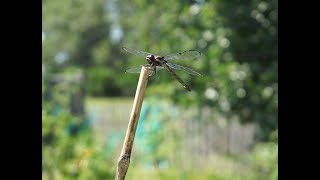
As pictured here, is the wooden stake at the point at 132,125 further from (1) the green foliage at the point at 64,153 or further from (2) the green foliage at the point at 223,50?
(1) the green foliage at the point at 64,153

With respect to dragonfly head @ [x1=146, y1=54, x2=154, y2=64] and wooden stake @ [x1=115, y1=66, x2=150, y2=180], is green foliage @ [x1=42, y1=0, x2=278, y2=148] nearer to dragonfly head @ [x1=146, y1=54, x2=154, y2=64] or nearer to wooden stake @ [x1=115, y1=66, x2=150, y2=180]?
dragonfly head @ [x1=146, y1=54, x2=154, y2=64]

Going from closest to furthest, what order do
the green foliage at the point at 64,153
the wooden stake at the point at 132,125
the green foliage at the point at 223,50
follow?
1. the wooden stake at the point at 132,125
2. the green foliage at the point at 223,50
3. the green foliage at the point at 64,153

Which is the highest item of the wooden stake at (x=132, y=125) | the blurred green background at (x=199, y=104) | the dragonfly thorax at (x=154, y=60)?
the blurred green background at (x=199, y=104)

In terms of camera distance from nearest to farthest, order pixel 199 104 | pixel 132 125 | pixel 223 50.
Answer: pixel 132 125 → pixel 223 50 → pixel 199 104

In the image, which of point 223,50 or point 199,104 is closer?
point 223,50

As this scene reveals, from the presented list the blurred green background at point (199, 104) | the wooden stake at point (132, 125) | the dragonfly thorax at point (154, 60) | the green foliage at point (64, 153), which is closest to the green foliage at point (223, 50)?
the blurred green background at point (199, 104)

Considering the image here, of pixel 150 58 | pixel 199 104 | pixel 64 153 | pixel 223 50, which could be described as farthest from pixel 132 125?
pixel 64 153

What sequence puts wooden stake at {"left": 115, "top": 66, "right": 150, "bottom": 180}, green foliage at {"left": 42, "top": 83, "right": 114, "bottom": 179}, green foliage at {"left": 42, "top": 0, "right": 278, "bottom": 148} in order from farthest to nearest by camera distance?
green foliage at {"left": 42, "top": 83, "right": 114, "bottom": 179} < green foliage at {"left": 42, "top": 0, "right": 278, "bottom": 148} < wooden stake at {"left": 115, "top": 66, "right": 150, "bottom": 180}

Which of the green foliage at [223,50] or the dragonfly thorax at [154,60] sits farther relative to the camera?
the green foliage at [223,50]

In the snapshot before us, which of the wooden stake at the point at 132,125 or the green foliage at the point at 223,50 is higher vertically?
the green foliage at the point at 223,50

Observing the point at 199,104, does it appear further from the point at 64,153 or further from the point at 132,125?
the point at 132,125

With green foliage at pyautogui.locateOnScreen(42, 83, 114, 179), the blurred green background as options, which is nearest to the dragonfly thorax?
the blurred green background

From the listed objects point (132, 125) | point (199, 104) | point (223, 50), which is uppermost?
point (223, 50)
